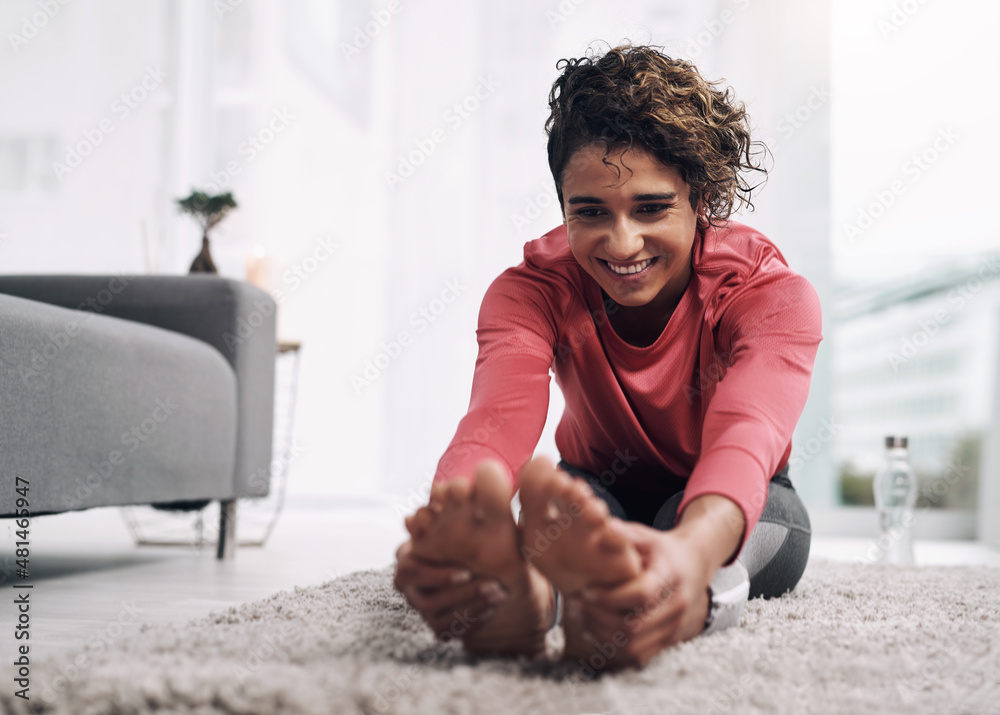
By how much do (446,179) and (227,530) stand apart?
1772 mm

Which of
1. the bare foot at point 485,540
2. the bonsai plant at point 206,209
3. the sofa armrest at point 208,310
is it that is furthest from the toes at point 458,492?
the bonsai plant at point 206,209

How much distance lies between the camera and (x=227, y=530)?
70.9 inches

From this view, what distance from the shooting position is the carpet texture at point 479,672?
59 cm

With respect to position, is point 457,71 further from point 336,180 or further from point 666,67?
point 666,67

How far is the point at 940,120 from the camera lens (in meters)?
2.94

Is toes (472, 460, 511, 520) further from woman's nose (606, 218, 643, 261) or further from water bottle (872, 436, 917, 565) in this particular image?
water bottle (872, 436, 917, 565)

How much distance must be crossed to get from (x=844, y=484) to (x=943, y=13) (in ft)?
5.69

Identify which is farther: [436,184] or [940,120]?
[436,184]

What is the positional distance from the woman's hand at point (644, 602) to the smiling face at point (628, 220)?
0.38m

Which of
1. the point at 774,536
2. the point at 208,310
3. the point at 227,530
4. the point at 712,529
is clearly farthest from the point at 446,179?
the point at 712,529

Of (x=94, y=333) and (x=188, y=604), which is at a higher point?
(x=94, y=333)

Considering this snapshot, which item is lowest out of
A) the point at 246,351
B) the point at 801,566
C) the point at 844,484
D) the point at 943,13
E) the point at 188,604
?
the point at 844,484

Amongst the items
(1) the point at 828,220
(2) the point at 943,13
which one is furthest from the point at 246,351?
(2) the point at 943,13

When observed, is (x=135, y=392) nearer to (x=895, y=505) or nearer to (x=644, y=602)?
(x=644, y=602)
